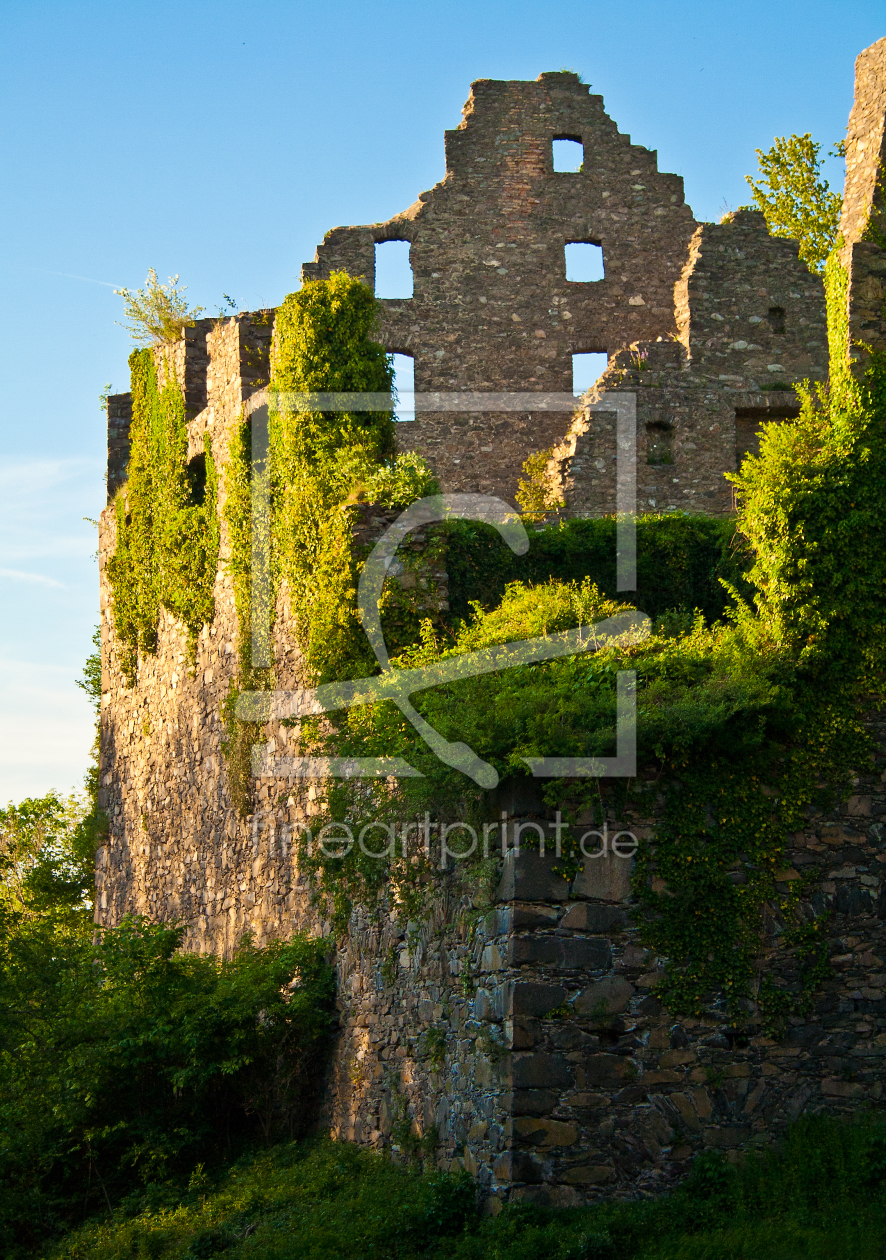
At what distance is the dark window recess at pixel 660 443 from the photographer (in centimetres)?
2056

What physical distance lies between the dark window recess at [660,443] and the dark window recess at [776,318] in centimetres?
274

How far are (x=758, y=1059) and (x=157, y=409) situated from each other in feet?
45.8

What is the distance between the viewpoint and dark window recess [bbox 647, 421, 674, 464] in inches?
810

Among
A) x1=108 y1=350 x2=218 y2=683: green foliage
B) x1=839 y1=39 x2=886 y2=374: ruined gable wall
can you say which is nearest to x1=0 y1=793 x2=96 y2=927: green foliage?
x1=108 y1=350 x2=218 y2=683: green foliage

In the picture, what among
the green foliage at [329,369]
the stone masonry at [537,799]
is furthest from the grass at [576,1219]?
the green foliage at [329,369]

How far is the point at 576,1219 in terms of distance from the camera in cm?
855

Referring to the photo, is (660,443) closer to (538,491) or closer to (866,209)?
(538,491)

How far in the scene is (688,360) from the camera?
21047 millimetres

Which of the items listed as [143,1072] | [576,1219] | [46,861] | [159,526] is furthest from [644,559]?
[46,861]

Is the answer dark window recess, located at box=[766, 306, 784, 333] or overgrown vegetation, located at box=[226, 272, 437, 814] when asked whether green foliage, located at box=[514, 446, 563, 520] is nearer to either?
dark window recess, located at box=[766, 306, 784, 333]

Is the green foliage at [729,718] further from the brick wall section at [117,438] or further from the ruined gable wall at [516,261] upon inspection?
the brick wall section at [117,438]

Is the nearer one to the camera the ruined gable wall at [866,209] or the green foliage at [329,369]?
the ruined gable wall at [866,209]

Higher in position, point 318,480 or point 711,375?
point 711,375

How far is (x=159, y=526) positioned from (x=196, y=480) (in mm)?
1178
